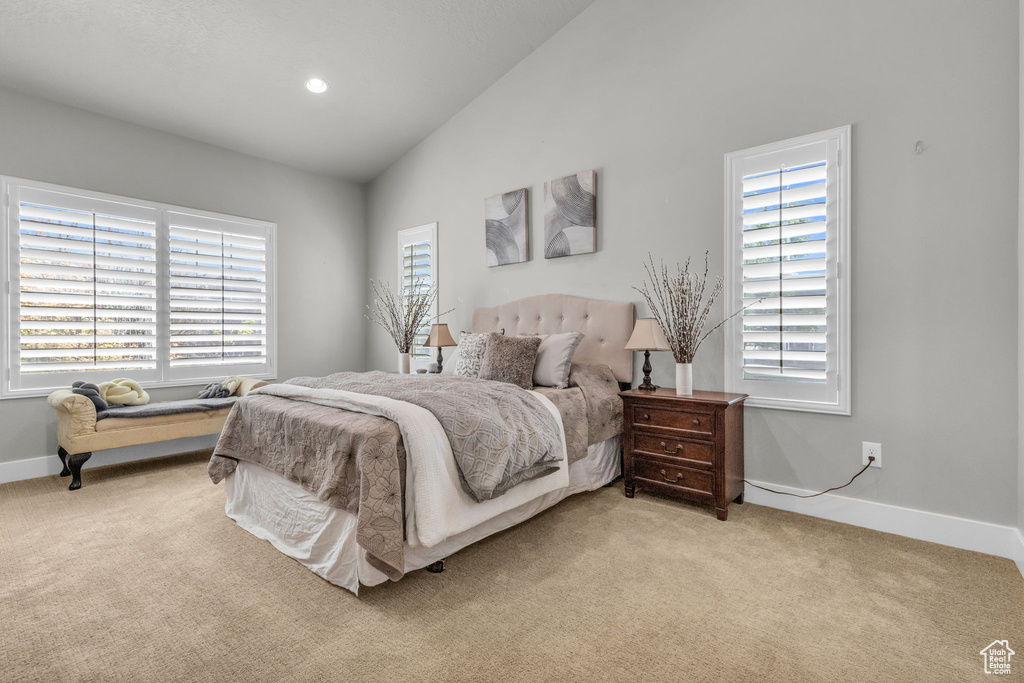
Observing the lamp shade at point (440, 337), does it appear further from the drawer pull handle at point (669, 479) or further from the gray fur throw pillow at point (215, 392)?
the drawer pull handle at point (669, 479)

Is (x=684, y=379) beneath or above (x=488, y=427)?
above

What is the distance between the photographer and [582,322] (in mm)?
3648

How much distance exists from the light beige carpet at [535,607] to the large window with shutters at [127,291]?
5.18ft

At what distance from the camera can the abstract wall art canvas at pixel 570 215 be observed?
11.9 feet

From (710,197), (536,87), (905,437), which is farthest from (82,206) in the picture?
(905,437)

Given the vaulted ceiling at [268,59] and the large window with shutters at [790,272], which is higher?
the vaulted ceiling at [268,59]

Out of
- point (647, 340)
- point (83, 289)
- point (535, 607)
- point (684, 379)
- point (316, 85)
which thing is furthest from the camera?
point (316, 85)

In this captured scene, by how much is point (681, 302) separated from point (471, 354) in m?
1.39

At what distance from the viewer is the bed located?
74.6 inches

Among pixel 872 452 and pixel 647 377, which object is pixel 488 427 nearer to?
pixel 647 377

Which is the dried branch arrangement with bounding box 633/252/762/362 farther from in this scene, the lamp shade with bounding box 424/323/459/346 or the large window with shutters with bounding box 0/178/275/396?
the large window with shutters with bounding box 0/178/275/396

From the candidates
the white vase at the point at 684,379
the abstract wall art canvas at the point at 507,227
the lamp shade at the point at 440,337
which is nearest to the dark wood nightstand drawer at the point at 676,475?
the white vase at the point at 684,379

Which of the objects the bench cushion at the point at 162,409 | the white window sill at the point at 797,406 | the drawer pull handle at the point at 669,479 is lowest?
the drawer pull handle at the point at 669,479

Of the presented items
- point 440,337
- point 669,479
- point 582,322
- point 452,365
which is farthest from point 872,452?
point 440,337
